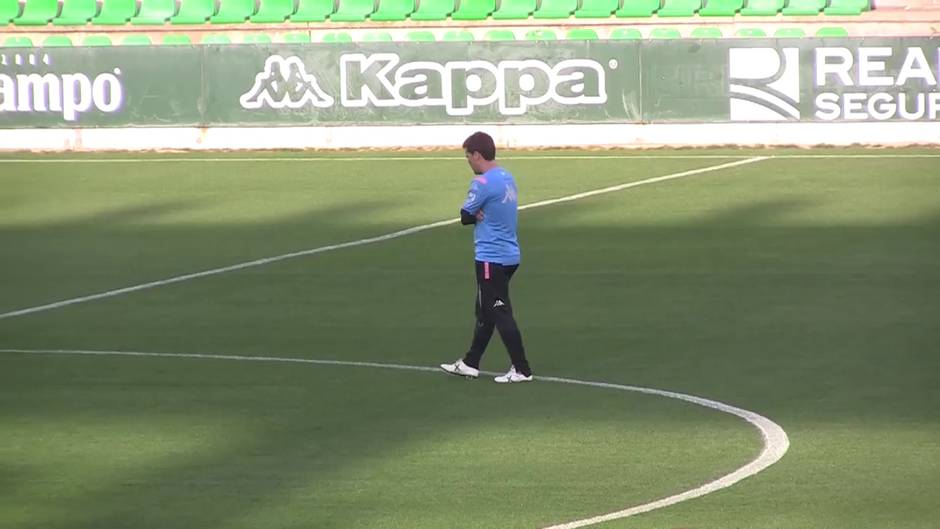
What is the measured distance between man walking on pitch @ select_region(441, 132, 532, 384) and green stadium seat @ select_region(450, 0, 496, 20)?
74.4ft

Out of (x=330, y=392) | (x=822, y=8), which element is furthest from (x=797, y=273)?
(x=822, y=8)

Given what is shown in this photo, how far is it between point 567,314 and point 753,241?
5.17m

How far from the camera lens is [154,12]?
3650 cm

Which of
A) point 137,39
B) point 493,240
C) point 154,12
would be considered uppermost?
point 154,12

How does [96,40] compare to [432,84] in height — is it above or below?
above

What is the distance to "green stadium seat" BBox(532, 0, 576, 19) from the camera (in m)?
35.5

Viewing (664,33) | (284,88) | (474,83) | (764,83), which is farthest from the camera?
(664,33)

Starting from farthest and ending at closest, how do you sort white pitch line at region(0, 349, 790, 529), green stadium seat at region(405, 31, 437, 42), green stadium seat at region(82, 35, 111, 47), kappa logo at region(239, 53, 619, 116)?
green stadium seat at region(82, 35, 111, 47)
green stadium seat at region(405, 31, 437, 42)
kappa logo at region(239, 53, 619, 116)
white pitch line at region(0, 349, 790, 529)

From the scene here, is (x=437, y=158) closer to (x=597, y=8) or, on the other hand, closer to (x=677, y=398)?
(x=597, y=8)

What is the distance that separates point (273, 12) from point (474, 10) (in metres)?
3.95

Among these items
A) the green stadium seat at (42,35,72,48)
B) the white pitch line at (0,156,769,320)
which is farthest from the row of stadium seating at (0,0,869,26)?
the white pitch line at (0,156,769,320)

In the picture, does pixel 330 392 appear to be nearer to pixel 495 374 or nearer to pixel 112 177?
pixel 495 374

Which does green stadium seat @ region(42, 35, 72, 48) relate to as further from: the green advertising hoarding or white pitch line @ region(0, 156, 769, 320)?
white pitch line @ region(0, 156, 769, 320)

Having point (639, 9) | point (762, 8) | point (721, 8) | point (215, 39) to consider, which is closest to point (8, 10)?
point (215, 39)
